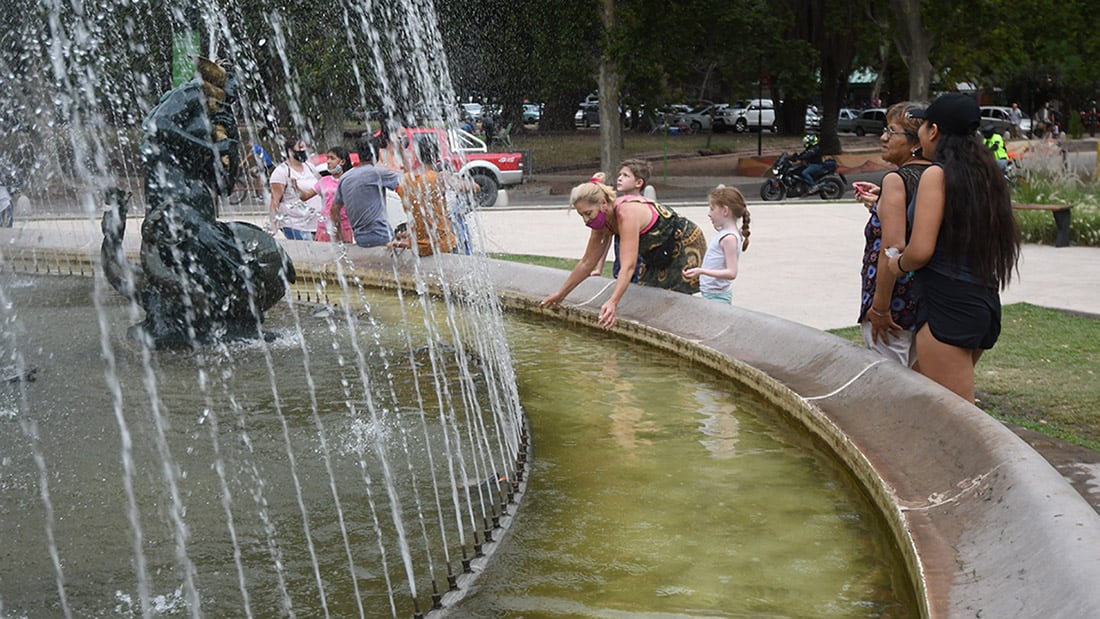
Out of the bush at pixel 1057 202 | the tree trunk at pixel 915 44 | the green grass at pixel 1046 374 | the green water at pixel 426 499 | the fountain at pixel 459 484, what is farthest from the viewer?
the tree trunk at pixel 915 44

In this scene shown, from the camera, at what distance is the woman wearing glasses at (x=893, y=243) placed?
4.66 m

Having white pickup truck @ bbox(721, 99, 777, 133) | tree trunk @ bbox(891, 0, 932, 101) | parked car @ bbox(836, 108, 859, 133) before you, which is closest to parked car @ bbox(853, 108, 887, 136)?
parked car @ bbox(836, 108, 859, 133)

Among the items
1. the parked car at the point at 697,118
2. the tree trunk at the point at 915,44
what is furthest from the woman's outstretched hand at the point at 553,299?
the parked car at the point at 697,118

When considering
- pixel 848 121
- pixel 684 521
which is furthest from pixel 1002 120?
pixel 684 521

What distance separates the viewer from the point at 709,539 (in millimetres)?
4402

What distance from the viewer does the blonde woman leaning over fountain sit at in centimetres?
682

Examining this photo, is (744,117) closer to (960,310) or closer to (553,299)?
(553,299)

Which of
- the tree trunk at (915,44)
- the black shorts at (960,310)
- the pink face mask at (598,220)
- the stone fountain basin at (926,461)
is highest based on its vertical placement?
the tree trunk at (915,44)

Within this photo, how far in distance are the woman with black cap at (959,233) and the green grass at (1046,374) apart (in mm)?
1271

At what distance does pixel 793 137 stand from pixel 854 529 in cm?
4187

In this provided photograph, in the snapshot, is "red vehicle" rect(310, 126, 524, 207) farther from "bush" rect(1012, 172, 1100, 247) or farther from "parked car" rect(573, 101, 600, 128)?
"parked car" rect(573, 101, 600, 128)

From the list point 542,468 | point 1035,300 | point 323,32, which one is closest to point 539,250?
point 1035,300

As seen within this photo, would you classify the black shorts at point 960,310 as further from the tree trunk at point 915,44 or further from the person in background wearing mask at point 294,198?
the tree trunk at point 915,44

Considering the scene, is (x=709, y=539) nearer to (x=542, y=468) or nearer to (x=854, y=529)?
(x=854, y=529)
